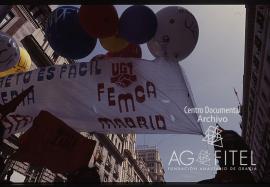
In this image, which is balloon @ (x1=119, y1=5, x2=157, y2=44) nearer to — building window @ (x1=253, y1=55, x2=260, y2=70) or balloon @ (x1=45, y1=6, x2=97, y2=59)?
balloon @ (x1=45, y1=6, x2=97, y2=59)

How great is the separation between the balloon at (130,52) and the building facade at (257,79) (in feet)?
51.0

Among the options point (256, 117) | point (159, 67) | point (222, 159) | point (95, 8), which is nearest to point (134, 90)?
point (159, 67)

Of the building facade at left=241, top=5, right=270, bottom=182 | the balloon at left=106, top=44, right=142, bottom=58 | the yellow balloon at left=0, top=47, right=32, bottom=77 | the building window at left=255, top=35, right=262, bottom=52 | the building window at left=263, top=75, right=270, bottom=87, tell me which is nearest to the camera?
the balloon at left=106, top=44, right=142, bottom=58

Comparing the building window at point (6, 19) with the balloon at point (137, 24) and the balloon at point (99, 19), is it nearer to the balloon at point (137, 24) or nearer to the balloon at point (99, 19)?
the balloon at point (99, 19)

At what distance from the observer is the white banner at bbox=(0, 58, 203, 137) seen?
4.09 metres

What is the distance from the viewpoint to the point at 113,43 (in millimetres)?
4336

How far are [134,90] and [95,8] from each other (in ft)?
3.98

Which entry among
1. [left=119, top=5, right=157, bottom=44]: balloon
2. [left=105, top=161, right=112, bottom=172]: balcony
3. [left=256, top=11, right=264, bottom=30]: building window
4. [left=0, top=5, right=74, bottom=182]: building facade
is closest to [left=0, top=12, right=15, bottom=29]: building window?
[left=0, top=5, right=74, bottom=182]: building facade

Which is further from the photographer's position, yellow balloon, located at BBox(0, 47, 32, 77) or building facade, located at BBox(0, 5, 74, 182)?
building facade, located at BBox(0, 5, 74, 182)

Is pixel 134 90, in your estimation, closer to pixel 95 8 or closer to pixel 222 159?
pixel 95 8

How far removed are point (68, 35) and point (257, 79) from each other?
2809 centimetres

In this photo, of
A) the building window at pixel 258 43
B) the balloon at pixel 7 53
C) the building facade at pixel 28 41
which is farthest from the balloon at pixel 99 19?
the building window at pixel 258 43

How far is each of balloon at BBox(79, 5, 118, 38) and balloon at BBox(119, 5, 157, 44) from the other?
125 millimetres

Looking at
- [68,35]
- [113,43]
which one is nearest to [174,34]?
[113,43]
